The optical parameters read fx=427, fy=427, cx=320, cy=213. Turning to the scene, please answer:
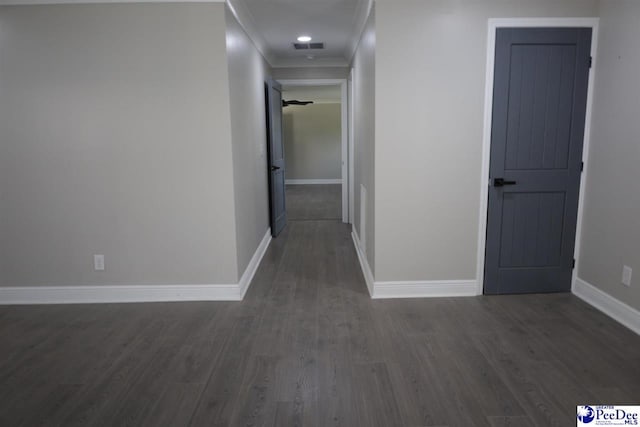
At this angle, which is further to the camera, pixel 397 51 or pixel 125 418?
pixel 397 51

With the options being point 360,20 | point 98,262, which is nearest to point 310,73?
point 360,20

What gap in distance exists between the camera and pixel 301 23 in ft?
14.4

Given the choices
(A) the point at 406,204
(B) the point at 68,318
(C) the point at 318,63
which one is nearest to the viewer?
(B) the point at 68,318

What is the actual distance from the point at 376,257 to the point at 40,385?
2.37 metres

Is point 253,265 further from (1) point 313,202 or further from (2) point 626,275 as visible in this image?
(1) point 313,202

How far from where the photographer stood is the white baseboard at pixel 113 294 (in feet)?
11.4

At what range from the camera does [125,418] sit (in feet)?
6.67

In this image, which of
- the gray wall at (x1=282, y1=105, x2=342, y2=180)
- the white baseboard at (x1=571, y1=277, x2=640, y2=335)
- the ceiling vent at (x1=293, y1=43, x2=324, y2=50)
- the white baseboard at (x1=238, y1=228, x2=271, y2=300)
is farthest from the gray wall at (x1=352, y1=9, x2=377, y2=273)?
the gray wall at (x1=282, y1=105, x2=342, y2=180)

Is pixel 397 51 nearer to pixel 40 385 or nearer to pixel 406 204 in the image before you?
pixel 406 204

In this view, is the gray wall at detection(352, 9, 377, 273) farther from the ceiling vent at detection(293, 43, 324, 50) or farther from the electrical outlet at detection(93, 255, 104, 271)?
the electrical outlet at detection(93, 255, 104, 271)

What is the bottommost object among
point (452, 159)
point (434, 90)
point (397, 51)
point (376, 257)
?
point (376, 257)

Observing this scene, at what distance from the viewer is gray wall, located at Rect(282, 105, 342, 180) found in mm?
12172

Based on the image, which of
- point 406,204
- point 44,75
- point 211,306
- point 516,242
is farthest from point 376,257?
point 44,75

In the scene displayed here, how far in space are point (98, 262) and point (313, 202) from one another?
5.56m
